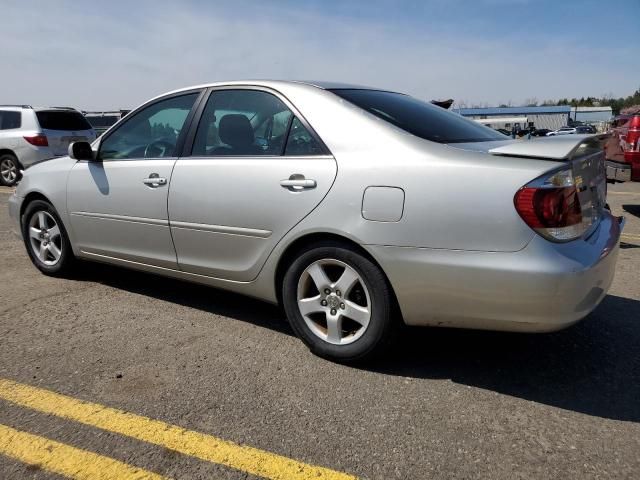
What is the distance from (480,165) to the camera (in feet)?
8.00

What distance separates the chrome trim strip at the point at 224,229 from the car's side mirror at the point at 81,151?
1067 mm

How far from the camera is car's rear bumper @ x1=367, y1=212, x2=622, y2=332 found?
2.32m

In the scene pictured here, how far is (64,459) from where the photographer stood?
2111mm

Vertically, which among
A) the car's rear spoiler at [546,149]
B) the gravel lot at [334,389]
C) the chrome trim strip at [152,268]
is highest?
the car's rear spoiler at [546,149]

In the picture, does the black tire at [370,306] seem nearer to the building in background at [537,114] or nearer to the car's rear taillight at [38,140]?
the car's rear taillight at [38,140]

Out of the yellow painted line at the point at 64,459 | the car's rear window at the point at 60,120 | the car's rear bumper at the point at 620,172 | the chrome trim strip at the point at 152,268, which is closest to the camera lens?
the yellow painted line at the point at 64,459

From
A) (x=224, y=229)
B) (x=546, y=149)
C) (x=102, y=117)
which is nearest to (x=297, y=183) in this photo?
(x=224, y=229)

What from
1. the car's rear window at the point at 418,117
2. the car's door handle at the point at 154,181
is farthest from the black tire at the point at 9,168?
the car's rear window at the point at 418,117

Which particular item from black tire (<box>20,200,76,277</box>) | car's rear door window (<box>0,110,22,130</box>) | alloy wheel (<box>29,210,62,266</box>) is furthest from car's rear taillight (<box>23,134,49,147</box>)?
alloy wheel (<box>29,210,62,266</box>)

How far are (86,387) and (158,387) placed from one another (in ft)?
1.17

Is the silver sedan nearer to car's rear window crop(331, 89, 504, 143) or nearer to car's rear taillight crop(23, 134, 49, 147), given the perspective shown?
car's rear window crop(331, 89, 504, 143)

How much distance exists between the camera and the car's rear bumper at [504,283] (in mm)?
2324

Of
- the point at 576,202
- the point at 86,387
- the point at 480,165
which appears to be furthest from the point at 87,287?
the point at 576,202

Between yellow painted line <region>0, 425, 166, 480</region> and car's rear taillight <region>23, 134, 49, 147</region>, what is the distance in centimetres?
1004
